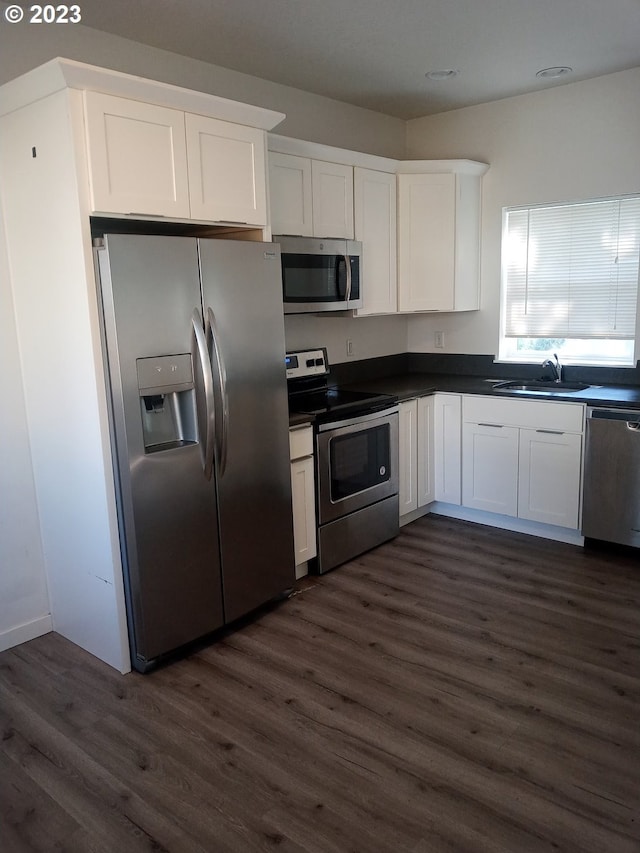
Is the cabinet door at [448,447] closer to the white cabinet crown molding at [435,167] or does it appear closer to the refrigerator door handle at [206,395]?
the white cabinet crown molding at [435,167]

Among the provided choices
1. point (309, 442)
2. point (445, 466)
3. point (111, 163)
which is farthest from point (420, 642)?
point (111, 163)

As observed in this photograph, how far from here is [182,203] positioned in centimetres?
276

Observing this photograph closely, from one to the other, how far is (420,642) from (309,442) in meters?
1.15

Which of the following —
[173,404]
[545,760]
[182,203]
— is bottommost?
[545,760]

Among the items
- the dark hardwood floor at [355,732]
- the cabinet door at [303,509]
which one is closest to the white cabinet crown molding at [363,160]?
the cabinet door at [303,509]

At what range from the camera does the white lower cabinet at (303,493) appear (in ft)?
11.2

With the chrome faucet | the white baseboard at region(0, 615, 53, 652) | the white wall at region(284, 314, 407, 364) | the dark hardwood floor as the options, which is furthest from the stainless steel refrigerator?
the chrome faucet

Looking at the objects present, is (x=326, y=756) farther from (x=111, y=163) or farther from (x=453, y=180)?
(x=453, y=180)

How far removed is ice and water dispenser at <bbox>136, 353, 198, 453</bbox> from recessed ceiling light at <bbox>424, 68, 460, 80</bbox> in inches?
93.1

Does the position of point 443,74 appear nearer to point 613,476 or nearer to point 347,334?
point 347,334

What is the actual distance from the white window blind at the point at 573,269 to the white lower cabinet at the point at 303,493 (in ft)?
6.60

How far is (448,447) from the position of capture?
4461 mm

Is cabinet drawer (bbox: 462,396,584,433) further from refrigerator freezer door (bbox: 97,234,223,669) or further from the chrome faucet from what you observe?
refrigerator freezer door (bbox: 97,234,223,669)

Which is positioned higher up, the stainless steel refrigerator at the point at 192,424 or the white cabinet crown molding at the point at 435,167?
the white cabinet crown molding at the point at 435,167
